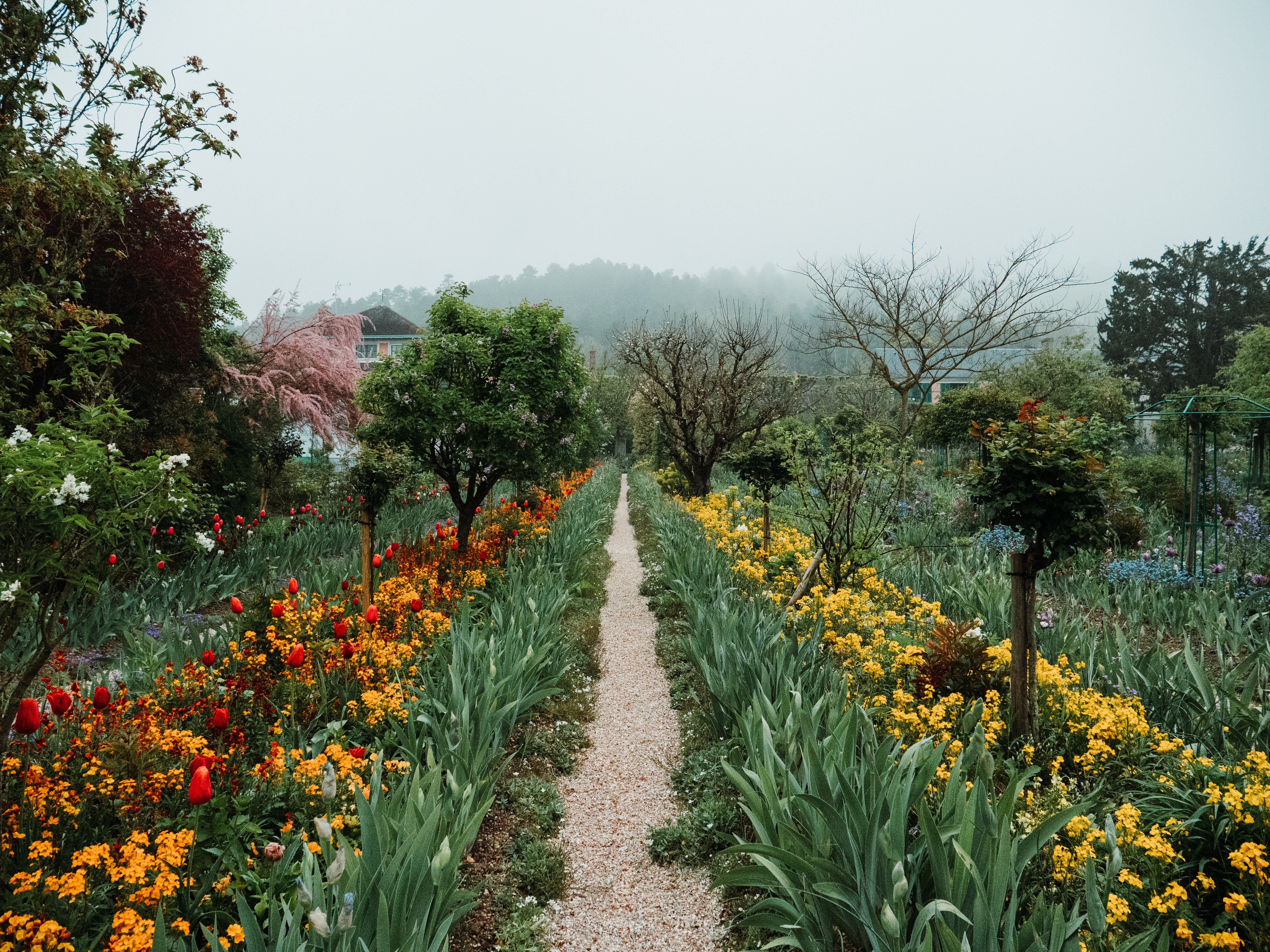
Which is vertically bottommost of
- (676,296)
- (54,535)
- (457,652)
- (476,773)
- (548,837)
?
(548,837)

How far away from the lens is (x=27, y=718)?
76.1 inches

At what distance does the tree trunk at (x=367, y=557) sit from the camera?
13.9 feet

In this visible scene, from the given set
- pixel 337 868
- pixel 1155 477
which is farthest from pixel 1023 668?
pixel 1155 477

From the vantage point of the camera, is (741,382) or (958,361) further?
(741,382)

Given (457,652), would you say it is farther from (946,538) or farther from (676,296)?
(676,296)

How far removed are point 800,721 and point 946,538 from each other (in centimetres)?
678

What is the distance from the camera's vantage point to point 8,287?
4.74 m

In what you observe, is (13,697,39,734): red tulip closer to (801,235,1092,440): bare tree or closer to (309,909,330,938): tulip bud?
(309,909,330,938): tulip bud

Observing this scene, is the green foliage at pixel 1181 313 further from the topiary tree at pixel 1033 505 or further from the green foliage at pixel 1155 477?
the topiary tree at pixel 1033 505

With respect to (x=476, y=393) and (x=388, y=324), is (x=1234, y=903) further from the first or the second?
(x=388, y=324)

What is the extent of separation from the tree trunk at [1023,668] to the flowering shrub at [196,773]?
299 cm

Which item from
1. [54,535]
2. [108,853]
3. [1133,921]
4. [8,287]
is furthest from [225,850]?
[8,287]

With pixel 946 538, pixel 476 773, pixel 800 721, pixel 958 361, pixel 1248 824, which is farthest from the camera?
pixel 958 361

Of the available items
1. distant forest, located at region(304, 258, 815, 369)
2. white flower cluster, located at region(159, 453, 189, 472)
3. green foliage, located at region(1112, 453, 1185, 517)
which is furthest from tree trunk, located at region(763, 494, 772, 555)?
distant forest, located at region(304, 258, 815, 369)
